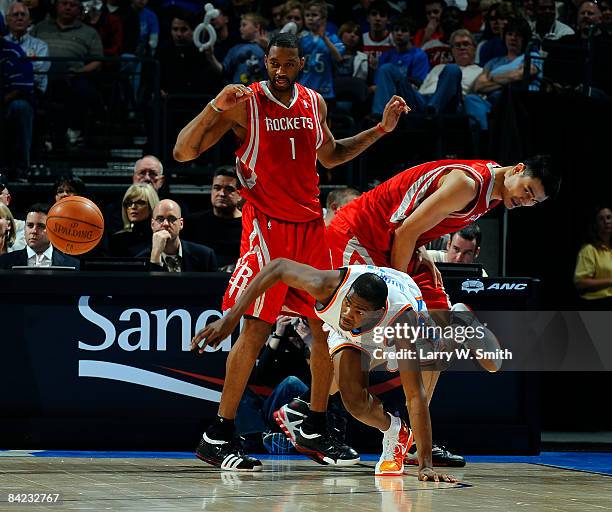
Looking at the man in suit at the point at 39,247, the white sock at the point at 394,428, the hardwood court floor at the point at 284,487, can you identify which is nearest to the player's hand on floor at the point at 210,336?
the hardwood court floor at the point at 284,487

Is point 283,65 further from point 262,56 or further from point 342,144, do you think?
point 262,56

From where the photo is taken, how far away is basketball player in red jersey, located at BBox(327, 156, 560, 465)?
20.5ft

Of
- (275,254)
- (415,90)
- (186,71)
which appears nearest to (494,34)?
(415,90)

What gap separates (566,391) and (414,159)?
10.9 ft

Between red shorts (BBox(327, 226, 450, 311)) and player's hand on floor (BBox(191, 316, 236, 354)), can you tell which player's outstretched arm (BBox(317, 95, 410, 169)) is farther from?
player's hand on floor (BBox(191, 316, 236, 354))

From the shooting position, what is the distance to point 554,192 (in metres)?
6.25

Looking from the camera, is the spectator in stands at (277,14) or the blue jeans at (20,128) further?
the spectator in stands at (277,14)

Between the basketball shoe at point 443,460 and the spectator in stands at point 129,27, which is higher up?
the spectator in stands at point 129,27

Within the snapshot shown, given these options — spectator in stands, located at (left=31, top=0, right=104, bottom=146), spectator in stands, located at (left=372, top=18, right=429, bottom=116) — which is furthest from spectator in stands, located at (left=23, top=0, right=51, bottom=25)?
spectator in stands, located at (left=372, top=18, right=429, bottom=116)

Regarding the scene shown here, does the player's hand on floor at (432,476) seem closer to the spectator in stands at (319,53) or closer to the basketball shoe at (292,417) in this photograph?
the basketball shoe at (292,417)

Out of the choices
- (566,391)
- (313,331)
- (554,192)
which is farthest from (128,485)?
(566,391)

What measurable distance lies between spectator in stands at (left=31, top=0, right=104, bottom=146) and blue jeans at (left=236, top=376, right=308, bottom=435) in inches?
195

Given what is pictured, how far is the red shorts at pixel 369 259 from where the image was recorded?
670cm

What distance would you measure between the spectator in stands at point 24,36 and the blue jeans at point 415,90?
3436mm
